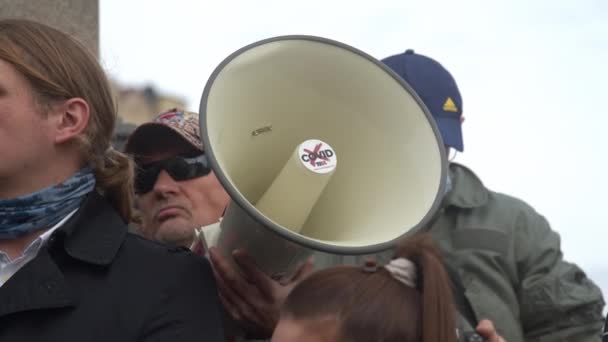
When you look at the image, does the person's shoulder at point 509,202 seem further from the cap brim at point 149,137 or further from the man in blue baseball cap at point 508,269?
the cap brim at point 149,137

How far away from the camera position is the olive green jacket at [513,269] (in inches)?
129

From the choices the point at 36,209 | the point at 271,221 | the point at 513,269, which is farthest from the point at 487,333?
the point at 513,269

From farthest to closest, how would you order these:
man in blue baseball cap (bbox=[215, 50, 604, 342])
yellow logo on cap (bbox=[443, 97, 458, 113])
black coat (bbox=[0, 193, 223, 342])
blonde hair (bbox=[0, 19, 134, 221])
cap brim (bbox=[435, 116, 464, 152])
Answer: yellow logo on cap (bbox=[443, 97, 458, 113]), cap brim (bbox=[435, 116, 464, 152]), man in blue baseball cap (bbox=[215, 50, 604, 342]), blonde hair (bbox=[0, 19, 134, 221]), black coat (bbox=[0, 193, 223, 342])

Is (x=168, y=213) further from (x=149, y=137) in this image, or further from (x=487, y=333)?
(x=487, y=333)

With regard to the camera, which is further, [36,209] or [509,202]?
[509,202]

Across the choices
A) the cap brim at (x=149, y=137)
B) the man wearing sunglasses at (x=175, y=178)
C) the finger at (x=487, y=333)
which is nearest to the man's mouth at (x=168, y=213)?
the man wearing sunglasses at (x=175, y=178)

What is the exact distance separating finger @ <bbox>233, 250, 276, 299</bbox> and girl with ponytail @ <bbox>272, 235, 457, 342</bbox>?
10 centimetres

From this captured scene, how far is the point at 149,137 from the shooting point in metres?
3.52

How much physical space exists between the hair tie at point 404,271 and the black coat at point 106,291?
41 centimetres

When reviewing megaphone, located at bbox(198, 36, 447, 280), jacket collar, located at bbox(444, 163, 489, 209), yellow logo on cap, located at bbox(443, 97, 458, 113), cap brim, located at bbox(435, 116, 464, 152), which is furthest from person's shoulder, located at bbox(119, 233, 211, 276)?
yellow logo on cap, located at bbox(443, 97, 458, 113)

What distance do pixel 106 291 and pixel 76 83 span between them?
0.54 metres

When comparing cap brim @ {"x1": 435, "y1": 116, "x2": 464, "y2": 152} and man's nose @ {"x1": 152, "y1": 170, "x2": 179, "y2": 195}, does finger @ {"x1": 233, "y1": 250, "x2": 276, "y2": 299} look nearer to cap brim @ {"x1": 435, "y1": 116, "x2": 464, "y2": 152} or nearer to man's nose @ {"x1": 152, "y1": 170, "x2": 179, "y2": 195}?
man's nose @ {"x1": 152, "y1": 170, "x2": 179, "y2": 195}

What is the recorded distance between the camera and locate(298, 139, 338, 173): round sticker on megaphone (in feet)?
8.50

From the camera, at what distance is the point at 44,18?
3879mm
